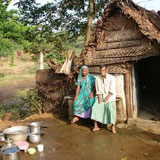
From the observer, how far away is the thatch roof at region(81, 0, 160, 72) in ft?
19.0

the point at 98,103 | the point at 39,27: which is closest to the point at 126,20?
the point at 98,103

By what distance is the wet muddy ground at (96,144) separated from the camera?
14.8 ft

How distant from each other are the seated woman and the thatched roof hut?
504 millimetres

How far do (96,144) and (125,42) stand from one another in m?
2.89

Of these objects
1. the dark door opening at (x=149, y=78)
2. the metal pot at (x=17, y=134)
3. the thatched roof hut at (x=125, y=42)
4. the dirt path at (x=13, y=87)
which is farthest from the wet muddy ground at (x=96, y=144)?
the dirt path at (x=13, y=87)

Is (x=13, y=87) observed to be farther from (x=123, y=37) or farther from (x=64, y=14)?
(x=123, y=37)

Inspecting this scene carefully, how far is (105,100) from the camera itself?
5711 mm

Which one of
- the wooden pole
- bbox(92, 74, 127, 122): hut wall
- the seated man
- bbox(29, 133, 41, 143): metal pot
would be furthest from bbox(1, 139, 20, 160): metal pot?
the wooden pole

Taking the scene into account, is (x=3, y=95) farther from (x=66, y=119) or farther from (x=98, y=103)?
(x=98, y=103)

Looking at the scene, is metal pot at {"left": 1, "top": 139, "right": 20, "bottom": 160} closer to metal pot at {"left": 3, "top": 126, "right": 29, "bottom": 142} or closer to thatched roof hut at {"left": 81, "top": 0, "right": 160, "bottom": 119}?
metal pot at {"left": 3, "top": 126, "right": 29, "bottom": 142}

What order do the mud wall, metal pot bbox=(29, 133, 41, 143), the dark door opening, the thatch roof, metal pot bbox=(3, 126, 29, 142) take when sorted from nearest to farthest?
1. metal pot bbox=(3, 126, 29, 142)
2. metal pot bbox=(29, 133, 41, 143)
3. the thatch roof
4. the mud wall
5. the dark door opening

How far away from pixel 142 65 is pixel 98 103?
4828 millimetres

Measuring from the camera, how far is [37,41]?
35.1 feet

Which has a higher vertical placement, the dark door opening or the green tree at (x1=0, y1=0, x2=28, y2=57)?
the green tree at (x1=0, y1=0, x2=28, y2=57)
